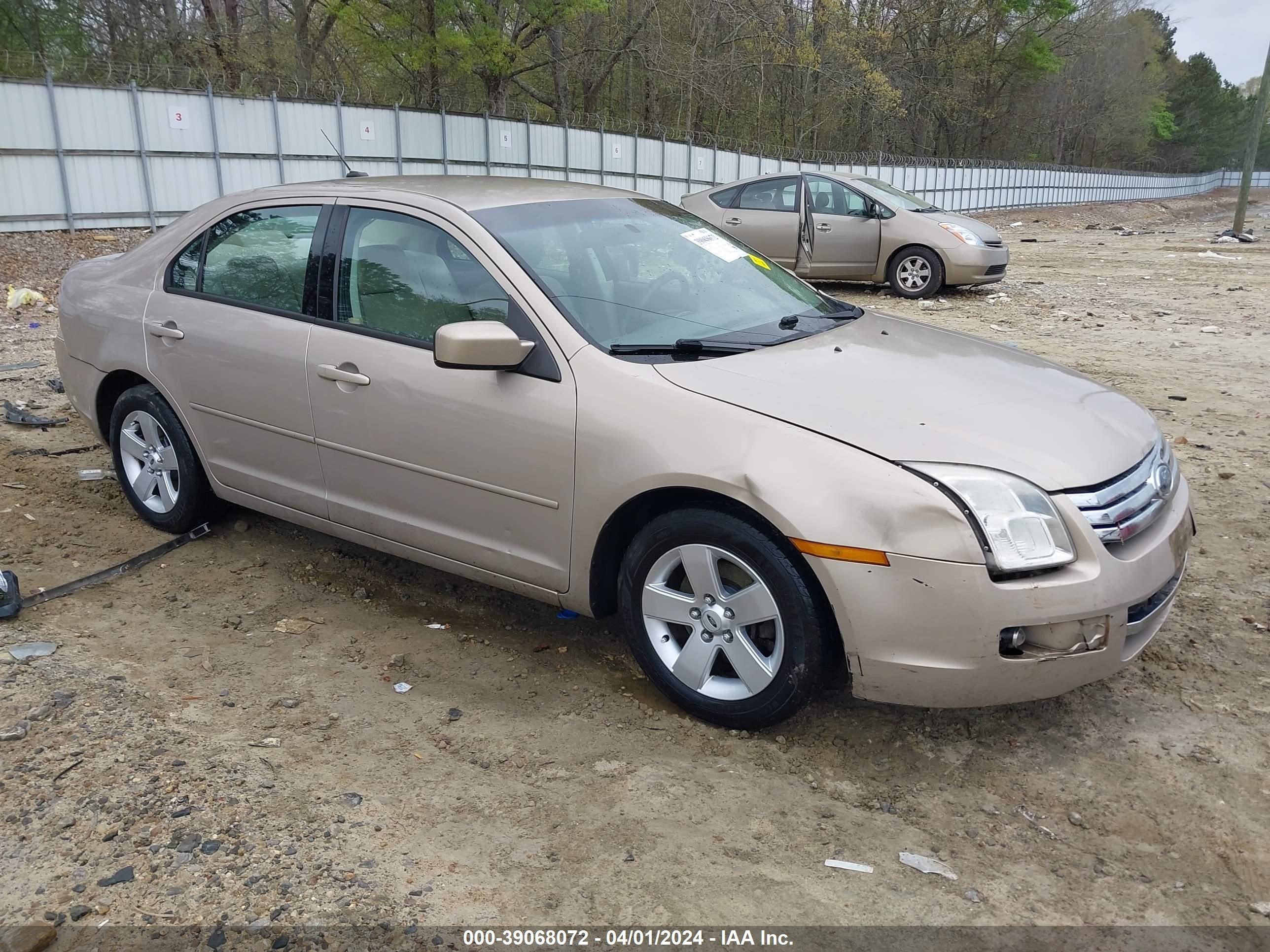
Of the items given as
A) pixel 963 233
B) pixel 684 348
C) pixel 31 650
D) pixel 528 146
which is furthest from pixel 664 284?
pixel 528 146

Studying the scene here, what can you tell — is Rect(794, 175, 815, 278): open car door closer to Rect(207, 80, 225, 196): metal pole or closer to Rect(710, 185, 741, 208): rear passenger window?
Rect(710, 185, 741, 208): rear passenger window

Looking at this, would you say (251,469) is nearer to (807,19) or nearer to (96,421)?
(96,421)

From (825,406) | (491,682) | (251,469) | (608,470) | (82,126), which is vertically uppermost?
(82,126)

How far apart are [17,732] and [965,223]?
12333 millimetres

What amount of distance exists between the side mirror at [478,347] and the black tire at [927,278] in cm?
1044

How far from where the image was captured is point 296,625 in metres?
4.11

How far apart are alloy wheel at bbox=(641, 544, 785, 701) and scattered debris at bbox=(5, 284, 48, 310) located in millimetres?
11050

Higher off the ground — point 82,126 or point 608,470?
point 82,126

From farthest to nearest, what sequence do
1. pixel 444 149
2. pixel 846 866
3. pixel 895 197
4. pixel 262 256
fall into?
pixel 444 149
pixel 895 197
pixel 262 256
pixel 846 866

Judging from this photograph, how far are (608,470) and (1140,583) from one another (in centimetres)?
162

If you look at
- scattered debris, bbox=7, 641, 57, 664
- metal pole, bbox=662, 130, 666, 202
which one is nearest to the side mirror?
scattered debris, bbox=7, 641, 57, 664

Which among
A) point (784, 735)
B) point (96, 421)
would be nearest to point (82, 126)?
point (96, 421)

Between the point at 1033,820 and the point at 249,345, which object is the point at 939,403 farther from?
the point at 249,345

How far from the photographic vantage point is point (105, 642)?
387cm
